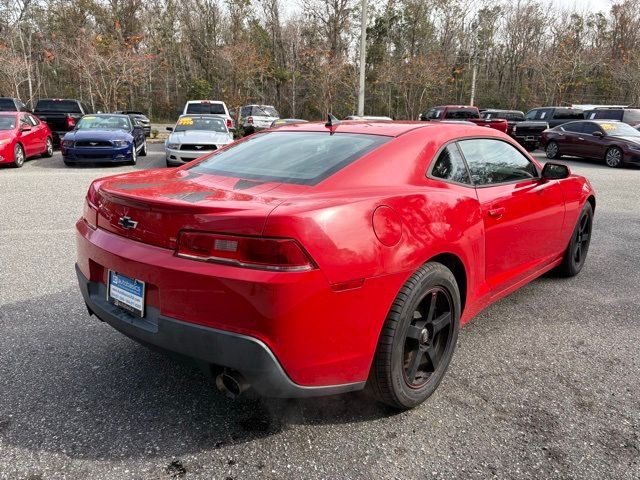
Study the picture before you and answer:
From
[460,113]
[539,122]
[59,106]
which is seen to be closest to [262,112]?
[59,106]

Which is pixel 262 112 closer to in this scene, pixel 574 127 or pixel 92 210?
pixel 574 127

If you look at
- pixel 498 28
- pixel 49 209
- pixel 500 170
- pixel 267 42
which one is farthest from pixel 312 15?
pixel 500 170

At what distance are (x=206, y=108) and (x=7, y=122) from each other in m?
7.31

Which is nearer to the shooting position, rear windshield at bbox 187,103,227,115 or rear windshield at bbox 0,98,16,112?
rear windshield at bbox 0,98,16,112

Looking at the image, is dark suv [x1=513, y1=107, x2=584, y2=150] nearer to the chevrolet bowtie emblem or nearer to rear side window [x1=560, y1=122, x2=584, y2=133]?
rear side window [x1=560, y1=122, x2=584, y2=133]

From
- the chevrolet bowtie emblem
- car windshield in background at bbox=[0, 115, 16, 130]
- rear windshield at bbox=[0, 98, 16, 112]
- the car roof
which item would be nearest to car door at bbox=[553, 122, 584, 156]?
the car roof

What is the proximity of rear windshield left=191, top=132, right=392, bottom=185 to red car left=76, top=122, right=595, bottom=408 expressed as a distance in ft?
0.05

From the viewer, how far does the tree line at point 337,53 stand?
108ft

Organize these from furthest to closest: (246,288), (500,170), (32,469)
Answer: (500,170) → (32,469) → (246,288)

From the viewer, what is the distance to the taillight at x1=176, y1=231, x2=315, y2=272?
196 cm

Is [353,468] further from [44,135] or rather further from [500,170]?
[44,135]

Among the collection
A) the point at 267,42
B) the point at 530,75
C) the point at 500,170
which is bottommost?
the point at 500,170

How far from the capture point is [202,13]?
3706 cm

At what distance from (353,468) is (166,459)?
82cm
